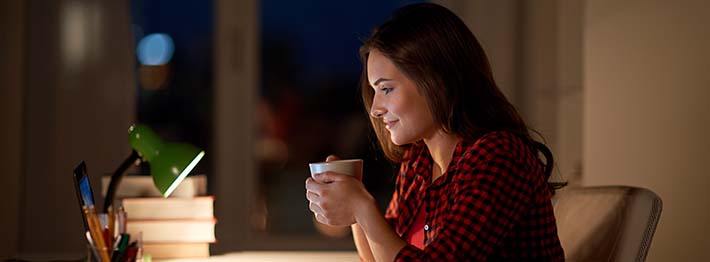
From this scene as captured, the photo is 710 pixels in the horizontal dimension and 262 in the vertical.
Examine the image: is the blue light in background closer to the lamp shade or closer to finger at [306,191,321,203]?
the lamp shade

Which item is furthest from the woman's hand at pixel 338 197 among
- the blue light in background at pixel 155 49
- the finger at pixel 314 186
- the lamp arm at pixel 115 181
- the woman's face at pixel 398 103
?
the blue light in background at pixel 155 49

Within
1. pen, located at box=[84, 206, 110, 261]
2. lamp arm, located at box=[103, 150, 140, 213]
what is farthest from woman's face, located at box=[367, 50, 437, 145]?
lamp arm, located at box=[103, 150, 140, 213]

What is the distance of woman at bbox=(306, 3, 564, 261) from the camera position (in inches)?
41.9

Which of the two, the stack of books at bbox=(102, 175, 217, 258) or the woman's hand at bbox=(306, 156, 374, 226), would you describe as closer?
the woman's hand at bbox=(306, 156, 374, 226)

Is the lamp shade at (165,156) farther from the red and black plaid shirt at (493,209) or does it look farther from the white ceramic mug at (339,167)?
the red and black plaid shirt at (493,209)

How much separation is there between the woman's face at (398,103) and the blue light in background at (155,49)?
2605mm

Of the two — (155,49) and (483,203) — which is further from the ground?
(155,49)

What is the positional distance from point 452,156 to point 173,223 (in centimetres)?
75

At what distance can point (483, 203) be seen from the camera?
1057mm

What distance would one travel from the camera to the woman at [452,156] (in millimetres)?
1065

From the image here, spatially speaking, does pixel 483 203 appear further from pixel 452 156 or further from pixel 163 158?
pixel 163 158

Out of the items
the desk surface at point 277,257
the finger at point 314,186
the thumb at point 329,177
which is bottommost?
the desk surface at point 277,257

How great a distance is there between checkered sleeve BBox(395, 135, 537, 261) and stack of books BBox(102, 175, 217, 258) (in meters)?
0.78

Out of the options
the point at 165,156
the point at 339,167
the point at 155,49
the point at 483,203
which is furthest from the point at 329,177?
the point at 155,49
